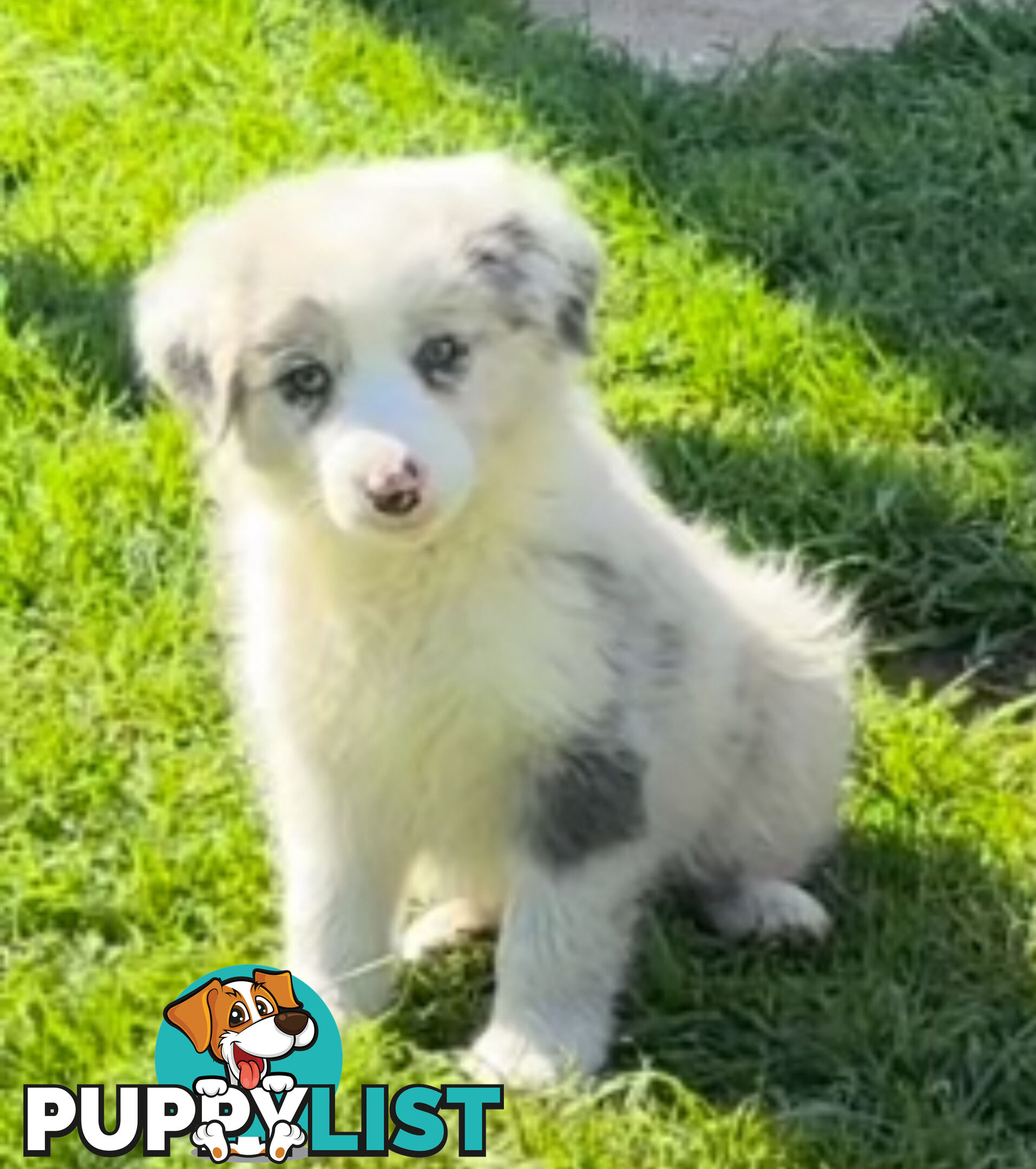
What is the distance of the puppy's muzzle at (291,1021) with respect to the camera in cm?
329

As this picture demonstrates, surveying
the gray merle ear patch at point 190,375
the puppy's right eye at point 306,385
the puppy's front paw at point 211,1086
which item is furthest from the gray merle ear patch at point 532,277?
the puppy's front paw at point 211,1086

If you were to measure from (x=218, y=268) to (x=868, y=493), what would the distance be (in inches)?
55.4

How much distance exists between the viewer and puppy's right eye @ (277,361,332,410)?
317cm

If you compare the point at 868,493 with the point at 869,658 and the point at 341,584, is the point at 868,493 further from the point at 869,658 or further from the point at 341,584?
the point at 341,584

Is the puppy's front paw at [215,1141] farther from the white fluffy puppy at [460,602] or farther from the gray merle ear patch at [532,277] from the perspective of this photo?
the gray merle ear patch at [532,277]

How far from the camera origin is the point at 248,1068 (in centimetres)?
326

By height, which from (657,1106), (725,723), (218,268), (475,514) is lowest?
(657,1106)

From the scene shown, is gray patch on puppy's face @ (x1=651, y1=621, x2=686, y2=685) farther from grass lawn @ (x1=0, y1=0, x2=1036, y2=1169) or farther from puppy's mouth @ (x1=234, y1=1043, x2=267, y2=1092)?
puppy's mouth @ (x1=234, y1=1043, x2=267, y2=1092)

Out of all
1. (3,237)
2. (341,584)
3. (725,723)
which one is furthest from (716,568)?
(3,237)

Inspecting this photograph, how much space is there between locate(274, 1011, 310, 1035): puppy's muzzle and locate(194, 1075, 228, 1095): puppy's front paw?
0.26 feet

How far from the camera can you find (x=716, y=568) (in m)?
3.67

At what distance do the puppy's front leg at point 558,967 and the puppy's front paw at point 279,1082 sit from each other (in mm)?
242

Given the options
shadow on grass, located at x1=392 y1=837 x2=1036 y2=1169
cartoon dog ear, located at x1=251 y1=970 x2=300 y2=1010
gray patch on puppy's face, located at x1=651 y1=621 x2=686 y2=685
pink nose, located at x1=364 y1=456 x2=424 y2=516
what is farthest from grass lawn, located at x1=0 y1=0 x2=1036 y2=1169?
pink nose, located at x1=364 y1=456 x2=424 y2=516

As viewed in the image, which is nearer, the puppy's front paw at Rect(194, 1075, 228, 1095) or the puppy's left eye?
the puppy's left eye
